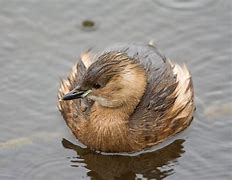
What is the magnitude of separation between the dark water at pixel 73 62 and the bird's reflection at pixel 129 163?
12 mm

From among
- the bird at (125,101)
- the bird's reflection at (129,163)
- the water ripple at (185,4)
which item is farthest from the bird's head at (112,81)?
the water ripple at (185,4)

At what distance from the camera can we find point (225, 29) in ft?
40.0

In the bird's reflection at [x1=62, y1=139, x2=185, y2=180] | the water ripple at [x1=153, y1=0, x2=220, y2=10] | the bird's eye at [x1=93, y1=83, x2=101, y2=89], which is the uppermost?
the water ripple at [x1=153, y1=0, x2=220, y2=10]

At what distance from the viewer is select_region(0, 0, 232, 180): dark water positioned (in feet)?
34.1

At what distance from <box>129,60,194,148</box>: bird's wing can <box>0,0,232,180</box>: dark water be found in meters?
0.21

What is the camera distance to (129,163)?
413 inches

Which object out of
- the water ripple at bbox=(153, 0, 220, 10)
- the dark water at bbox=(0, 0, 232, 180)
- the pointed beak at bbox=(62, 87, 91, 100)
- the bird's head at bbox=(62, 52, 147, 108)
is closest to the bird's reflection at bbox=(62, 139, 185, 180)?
the dark water at bbox=(0, 0, 232, 180)

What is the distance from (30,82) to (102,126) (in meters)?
1.47

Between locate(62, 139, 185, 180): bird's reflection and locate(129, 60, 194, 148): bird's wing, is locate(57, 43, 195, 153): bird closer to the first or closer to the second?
locate(129, 60, 194, 148): bird's wing

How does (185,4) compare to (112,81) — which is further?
(185,4)

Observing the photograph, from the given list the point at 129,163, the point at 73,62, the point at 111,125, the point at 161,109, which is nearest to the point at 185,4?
the point at 73,62

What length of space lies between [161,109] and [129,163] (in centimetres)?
74

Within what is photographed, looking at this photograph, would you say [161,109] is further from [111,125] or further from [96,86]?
[96,86]

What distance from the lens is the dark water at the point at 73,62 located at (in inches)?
410
